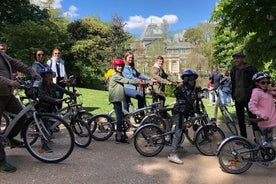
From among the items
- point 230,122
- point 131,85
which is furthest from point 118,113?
point 230,122

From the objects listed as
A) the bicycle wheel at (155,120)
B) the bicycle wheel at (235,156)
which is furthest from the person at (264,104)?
the bicycle wheel at (155,120)

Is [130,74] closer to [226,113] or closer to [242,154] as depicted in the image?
[226,113]

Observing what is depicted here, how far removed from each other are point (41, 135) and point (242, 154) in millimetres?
2980

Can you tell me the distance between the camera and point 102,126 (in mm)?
6730

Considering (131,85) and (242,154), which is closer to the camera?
(242,154)

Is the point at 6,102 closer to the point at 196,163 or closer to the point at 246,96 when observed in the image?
the point at 196,163

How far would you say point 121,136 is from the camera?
259 inches

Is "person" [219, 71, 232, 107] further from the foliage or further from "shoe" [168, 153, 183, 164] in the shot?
"shoe" [168, 153, 183, 164]

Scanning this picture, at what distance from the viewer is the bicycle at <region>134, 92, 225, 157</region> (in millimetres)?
5688

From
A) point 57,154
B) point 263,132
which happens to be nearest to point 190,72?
point 263,132

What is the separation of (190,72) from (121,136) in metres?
1.99

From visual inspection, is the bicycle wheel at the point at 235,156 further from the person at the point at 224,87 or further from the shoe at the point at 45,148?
the shoe at the point at 45,148

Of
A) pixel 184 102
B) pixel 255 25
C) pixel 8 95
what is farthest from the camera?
pixel 255 25

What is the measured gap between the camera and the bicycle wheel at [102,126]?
6.70 meters
